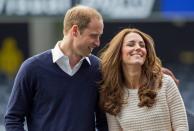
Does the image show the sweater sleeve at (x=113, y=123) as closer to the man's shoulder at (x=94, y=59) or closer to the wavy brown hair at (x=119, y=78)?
the wavy brown hair at (x=119, y=78)

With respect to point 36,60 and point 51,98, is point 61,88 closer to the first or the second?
point 51,98

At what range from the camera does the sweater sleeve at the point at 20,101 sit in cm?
369

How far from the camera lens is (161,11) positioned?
14086 millimetres

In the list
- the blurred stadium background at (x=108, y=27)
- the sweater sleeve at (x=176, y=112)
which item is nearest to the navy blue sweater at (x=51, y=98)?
the sweater sleeve at (x=176, y=112)

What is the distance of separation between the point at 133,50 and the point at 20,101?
626 millimetres

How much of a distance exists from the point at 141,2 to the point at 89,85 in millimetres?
9967

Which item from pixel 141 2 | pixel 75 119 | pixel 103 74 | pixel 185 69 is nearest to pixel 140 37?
pixel 103 74

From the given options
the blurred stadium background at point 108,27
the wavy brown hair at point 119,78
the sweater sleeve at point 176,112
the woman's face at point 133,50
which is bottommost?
the blurred stadium background at point 108,27

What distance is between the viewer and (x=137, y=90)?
145 inches

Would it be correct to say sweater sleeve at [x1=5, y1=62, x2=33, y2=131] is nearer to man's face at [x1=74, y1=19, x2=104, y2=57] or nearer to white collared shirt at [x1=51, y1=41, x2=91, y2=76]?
white collared shirt at [x1=51, y1=41, x2=91, y2=76]

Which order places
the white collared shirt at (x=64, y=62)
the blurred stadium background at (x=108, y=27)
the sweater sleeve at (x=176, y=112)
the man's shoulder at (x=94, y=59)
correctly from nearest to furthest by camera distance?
the sweater sleeve at (x=176, y=112), the white collared shirt at (x=64, y=62), the man's shoulder at (x=94, y=59), the blurred stadium background at (x=108, y=27)

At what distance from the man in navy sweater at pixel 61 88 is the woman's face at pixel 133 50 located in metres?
0.15

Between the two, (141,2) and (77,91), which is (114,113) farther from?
(141,2)

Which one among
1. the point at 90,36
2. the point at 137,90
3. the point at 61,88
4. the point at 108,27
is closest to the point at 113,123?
the point at 137,90
